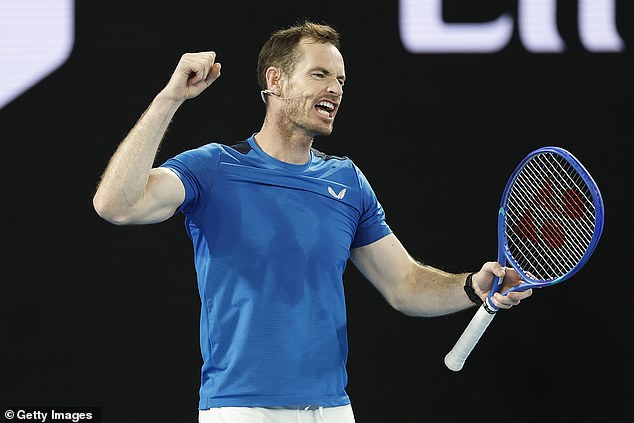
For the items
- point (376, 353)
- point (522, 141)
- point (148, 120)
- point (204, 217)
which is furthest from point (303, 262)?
point (522, 141)

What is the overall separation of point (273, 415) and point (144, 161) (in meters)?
0.71

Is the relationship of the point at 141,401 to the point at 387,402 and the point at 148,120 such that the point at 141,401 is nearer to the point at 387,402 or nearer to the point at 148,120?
the point at 387,402

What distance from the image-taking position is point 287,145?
293cm

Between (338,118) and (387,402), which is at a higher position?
(338,118)

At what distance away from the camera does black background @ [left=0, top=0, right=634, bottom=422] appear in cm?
374

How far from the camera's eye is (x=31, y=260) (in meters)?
3.74

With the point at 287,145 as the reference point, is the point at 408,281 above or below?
below

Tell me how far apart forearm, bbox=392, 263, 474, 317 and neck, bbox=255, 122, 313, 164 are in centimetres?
46

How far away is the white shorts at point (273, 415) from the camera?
2.64m

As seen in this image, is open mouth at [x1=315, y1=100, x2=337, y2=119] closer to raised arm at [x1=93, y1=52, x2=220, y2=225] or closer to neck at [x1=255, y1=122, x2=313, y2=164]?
neck at [x1=255, y1=122, x2=313, y2=164]

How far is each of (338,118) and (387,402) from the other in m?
1.03

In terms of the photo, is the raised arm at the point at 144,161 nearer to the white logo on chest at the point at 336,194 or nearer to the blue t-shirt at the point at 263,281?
the blue t-shirt at the point at 263,281

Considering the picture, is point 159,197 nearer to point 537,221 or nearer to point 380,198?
point 537,221

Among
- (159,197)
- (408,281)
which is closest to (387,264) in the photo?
(408,281)
